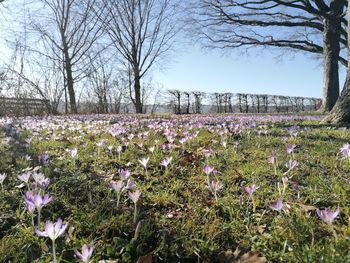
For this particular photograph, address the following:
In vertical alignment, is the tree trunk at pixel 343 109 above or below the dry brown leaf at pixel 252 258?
above

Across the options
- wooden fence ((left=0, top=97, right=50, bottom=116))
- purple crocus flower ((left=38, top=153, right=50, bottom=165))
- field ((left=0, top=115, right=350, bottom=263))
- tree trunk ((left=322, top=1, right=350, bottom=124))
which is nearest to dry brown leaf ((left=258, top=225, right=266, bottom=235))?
field ((left=0, top=115, right=350, bottom=263))

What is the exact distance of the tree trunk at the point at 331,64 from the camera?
61.3 feet

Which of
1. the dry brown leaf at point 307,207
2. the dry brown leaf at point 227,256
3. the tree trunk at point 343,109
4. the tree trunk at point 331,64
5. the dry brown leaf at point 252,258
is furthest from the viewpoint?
the tree trunk at point 331,64

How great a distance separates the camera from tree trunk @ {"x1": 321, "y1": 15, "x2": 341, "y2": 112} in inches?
736

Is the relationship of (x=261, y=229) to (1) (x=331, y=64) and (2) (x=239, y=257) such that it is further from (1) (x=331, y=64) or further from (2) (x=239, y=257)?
(1) (x=331, y=64)

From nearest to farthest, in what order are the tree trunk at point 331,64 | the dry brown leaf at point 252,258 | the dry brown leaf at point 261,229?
1. the dry brown leaf at point 252,258
2. the dry brown leaf at point 261,229
3. the tree trunk at point 331,64

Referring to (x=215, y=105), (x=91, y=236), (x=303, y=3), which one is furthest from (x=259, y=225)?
(x=215, y=105)

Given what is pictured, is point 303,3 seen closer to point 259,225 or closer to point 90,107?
point 90,107

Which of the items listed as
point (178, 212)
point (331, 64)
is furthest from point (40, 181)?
point (331, 64)

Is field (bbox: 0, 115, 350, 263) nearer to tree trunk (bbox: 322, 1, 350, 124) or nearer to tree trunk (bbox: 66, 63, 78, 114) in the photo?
tree trunk (bbox: 322, 1, 350, 124)

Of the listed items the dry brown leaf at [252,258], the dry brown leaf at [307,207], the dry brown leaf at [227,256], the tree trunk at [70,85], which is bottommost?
the dry brown leaf at [227,256]

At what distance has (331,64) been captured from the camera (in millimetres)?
18750

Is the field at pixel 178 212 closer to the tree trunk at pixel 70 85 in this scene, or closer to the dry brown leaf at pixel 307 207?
the dry brown leaf at pixel 307 207

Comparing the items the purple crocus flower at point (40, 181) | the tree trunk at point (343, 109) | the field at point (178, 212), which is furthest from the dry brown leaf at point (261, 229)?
the tree trunk at point (343, 109)
